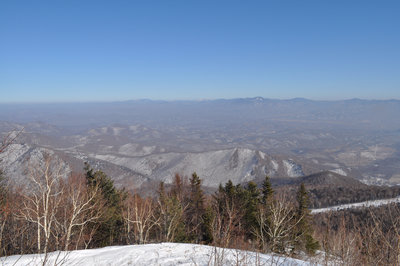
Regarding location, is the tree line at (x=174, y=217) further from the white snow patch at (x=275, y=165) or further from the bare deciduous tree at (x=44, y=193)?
the white snow patch at (x=275, y=165)

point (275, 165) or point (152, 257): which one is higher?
point (152, 257)

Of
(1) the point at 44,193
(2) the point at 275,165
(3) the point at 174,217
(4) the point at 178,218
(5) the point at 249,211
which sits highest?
(1) the point at 44,193

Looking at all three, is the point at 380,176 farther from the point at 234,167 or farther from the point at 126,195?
the point at 126,195

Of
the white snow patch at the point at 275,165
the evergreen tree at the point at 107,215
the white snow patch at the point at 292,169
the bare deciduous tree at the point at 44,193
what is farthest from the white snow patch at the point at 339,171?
the bare deciduous tree at the point at 44,193

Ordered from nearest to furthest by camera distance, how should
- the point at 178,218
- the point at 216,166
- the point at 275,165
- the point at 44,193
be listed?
the point at 44,193 < the point at 178,218 < the point at 275,165 < the point at 216,166

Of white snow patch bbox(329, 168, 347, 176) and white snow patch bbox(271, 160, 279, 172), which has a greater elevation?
white snow patch bbox(271, 160, 279, 172)

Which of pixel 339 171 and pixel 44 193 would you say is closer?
pixel 44 193

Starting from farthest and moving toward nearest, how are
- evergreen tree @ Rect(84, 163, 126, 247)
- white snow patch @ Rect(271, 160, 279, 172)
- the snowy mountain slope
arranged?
white snow patch @ Rect(271, 160, 279, 172), the snowy mountain slope, evergreen tree @ Rect(84, 163, 126, 247)

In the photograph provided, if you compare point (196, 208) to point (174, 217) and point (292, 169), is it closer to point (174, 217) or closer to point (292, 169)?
point (174, 217)

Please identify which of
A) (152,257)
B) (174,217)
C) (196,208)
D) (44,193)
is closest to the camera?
(44,193)

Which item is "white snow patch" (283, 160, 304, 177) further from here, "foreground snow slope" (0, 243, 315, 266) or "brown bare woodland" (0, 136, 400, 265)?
"foreground snow slope" (0, 243, 315, 266)

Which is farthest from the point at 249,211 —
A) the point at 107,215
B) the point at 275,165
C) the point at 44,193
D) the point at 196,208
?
the point at 275,165

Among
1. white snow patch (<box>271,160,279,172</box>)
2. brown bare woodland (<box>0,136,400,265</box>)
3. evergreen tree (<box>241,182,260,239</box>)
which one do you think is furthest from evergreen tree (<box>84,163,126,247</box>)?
white snow patch (<box>271,160,279,172</box>)
